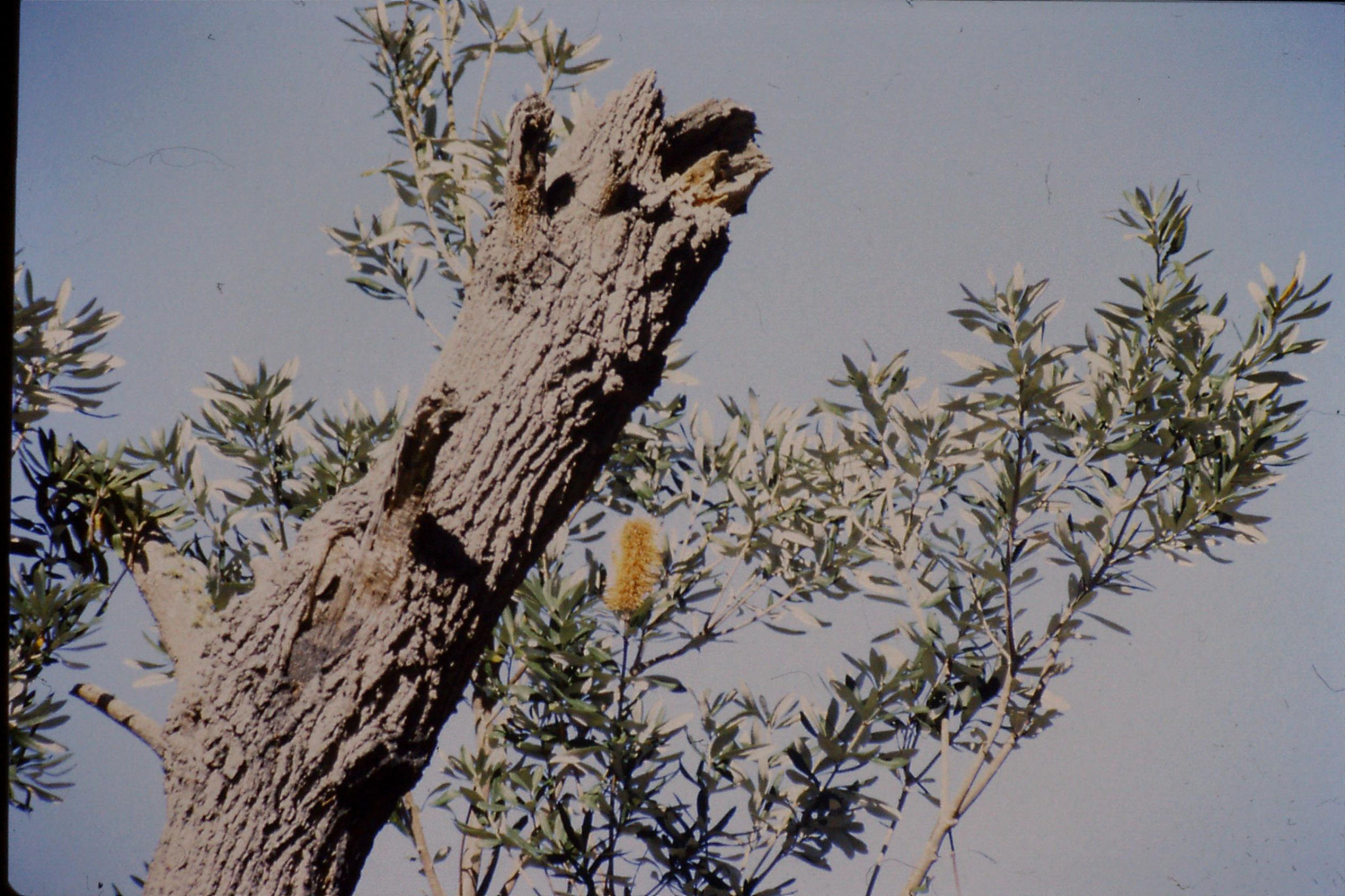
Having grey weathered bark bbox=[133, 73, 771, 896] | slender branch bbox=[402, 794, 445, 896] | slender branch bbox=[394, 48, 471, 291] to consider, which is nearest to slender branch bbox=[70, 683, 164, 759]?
grey weathered bark bbox=[133, 73, 771, 896]

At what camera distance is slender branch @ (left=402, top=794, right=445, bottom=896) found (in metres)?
2.24

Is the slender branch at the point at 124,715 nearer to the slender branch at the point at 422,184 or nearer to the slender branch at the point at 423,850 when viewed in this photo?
the slender branch at the point at 423,850

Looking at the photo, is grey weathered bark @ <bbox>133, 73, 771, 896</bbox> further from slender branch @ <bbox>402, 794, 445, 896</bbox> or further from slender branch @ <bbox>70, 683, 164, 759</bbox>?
slender branch @ <bbox>402, 794, 445, 896</bbox>

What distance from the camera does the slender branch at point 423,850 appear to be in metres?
2.24

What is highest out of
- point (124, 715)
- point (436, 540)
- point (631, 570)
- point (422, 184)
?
point (422, 184)

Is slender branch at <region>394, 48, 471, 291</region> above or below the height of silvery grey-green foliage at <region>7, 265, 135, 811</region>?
above

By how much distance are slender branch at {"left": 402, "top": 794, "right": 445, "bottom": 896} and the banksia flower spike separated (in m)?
0.77

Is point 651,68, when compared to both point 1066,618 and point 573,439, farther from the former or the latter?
point 1066,618

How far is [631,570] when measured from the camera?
2.13m

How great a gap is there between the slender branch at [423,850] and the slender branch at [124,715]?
852 millimetres

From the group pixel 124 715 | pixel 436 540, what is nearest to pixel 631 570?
pixel 436 540

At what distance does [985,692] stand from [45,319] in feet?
7.86

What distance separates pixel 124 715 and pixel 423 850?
0.98 m

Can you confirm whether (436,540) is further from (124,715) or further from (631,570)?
(631,570)
